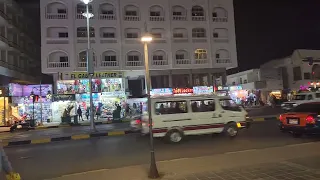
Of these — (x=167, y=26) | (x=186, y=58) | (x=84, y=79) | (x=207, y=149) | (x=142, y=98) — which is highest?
(x=167, y=26)

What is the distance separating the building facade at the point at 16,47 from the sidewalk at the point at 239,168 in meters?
25.1

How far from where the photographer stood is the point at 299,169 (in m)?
7.05

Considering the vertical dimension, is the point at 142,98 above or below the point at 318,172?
above

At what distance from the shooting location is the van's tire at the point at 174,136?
13.2 m

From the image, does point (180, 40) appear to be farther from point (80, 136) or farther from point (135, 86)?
point (80, 136)

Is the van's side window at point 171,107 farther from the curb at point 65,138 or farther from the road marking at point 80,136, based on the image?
the road marking at point 80,136

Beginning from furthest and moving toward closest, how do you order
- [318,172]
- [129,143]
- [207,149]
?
[129,143] < [207,149] < [318,172]

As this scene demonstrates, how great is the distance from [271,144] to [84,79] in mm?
25152

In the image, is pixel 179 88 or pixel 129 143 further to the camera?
pixel 179 88

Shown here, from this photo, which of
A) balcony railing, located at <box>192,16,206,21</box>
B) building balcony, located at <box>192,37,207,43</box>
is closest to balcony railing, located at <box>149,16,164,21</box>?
balcony railing, located at <box>192,16,206,21</box>

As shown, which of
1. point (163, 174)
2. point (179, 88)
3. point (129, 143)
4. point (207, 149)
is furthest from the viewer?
point (179, 88)

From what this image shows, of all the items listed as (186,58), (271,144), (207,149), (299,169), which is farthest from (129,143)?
(186,58)

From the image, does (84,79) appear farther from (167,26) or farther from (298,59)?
(298,59)

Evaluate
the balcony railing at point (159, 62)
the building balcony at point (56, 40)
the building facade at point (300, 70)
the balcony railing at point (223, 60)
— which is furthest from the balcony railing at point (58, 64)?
the building facade at point (300, 70)
